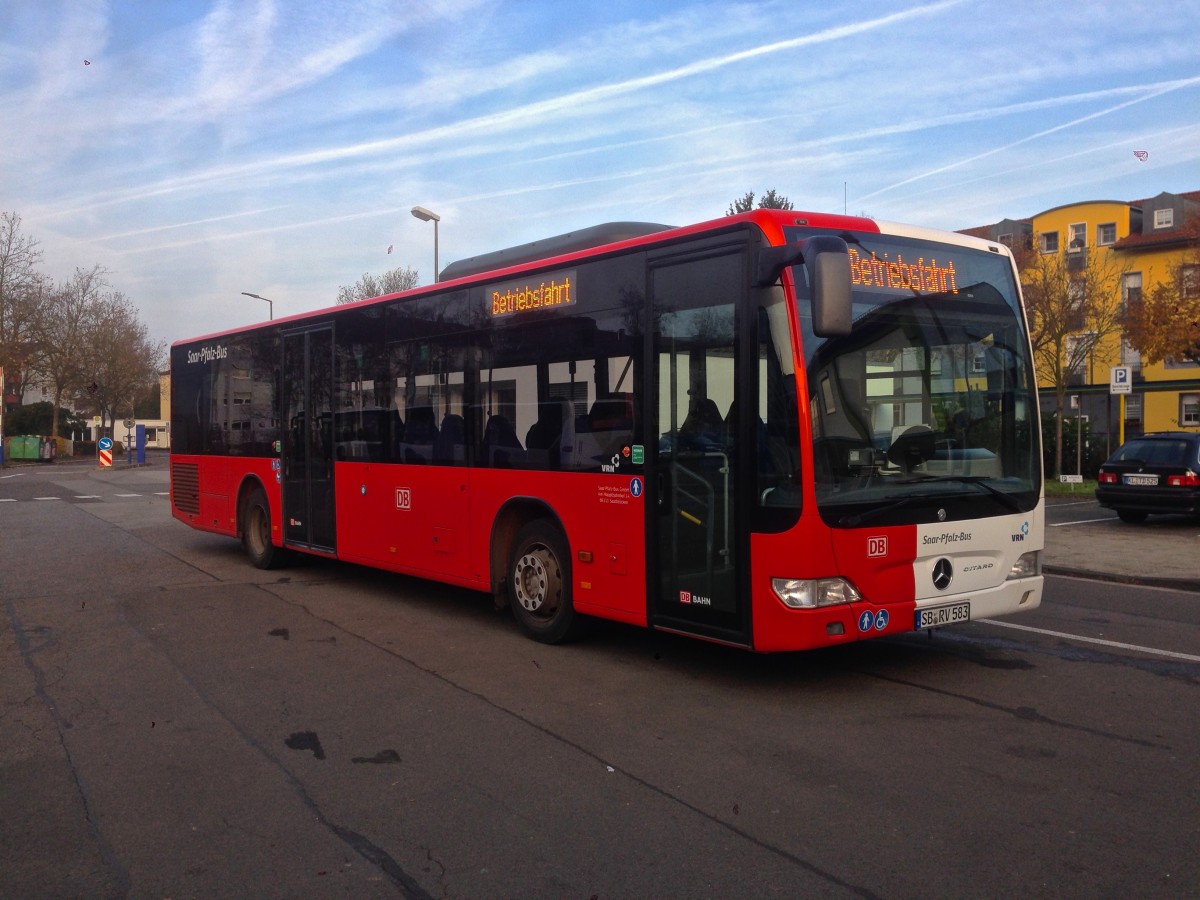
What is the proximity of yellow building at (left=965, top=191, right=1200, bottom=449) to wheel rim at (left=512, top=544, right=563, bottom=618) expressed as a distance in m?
39.1

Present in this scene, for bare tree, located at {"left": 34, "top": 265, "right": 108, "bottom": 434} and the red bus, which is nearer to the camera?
the red bus

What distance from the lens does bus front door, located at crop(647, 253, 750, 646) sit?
21.0ft

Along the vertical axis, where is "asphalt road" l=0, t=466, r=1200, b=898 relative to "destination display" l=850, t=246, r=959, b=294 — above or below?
below

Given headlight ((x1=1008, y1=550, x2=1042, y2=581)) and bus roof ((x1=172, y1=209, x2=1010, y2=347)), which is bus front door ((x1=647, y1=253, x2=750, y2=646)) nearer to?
bus roof ((x1=172, y1=209, x2=1010, y2=347))

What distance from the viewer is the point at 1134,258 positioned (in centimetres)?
4569

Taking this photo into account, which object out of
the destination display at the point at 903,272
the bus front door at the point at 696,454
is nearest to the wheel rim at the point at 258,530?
the bus front door at the point at 696,454

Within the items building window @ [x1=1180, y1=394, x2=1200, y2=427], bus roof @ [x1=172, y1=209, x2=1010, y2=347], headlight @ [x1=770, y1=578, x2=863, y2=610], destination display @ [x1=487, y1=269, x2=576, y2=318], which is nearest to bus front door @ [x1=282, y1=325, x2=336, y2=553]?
bus roof @ [x1=172, y1=209, x2=1010, y2=347]

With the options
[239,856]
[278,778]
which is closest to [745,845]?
[239,856]

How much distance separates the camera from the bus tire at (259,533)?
499 inches

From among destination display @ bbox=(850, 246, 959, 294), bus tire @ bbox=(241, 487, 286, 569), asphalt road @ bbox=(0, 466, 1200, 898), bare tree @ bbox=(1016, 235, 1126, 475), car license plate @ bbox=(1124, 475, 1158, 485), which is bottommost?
asphalt road @ bbox=(0, 466, 1200, 898)

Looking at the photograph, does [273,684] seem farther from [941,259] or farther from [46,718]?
[941,259]

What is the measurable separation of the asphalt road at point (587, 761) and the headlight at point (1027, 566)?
70cm

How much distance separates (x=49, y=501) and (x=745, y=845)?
25.7 meters

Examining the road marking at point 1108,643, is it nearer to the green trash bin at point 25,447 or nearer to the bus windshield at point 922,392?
the bus windshield at point 922,392
